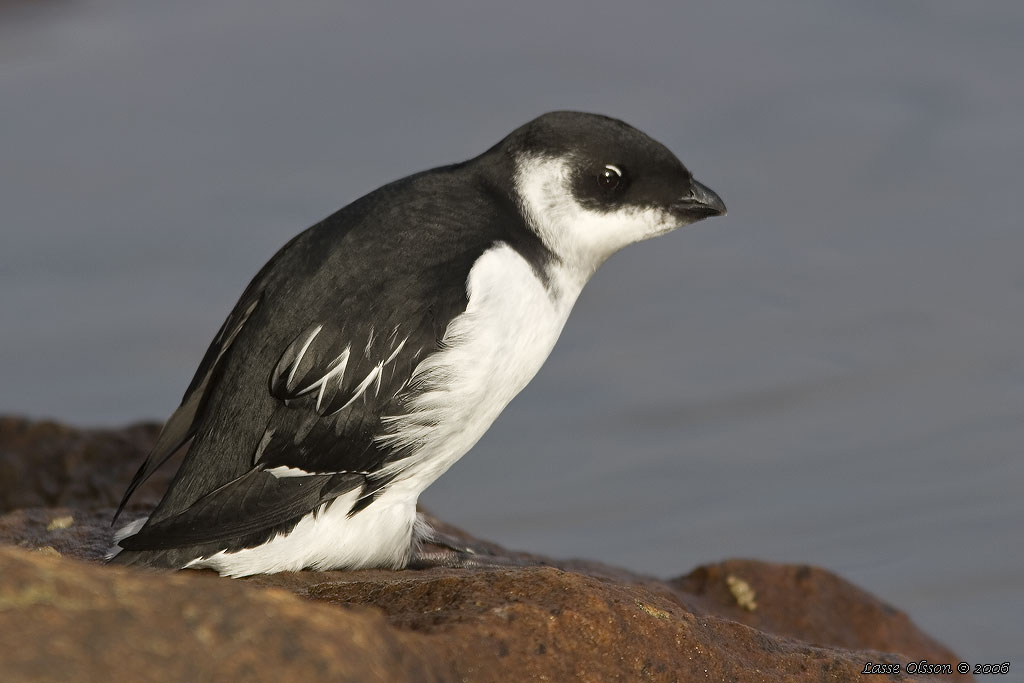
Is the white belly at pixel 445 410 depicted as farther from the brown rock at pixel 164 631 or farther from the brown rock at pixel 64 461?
the brown rock at pixel 64 461

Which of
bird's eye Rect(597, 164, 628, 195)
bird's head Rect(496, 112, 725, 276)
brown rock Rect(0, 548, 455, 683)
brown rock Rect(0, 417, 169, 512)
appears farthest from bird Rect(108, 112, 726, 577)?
brown rock Rect(0, 417, 169, 512)

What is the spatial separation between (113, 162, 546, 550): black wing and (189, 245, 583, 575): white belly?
5 cm

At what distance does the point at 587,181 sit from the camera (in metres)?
4.89

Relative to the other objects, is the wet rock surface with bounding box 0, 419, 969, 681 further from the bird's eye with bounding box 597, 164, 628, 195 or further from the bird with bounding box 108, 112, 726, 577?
the bird's eye with bounding box 597, 164, 628, 195

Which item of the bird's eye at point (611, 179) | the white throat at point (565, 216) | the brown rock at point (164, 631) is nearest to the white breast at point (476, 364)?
the white throat at point (565, 216)

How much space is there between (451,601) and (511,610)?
9.1 inches

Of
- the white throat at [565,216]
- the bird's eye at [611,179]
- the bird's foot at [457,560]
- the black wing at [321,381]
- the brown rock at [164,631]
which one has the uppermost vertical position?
the bird's eye at [611,179]

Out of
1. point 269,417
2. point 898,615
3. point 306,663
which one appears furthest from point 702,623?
point 898,615

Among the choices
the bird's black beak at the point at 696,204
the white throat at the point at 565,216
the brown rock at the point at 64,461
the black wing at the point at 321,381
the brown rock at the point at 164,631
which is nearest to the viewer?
the brown rock at the point at 164,631

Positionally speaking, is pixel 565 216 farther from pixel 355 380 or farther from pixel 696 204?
pixel 355 380

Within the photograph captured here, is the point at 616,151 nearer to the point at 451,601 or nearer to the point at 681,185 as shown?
the point at 681,185

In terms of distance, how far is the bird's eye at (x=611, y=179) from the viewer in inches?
192

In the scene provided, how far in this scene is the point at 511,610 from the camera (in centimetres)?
364

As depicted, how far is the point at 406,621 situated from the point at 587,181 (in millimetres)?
1957
